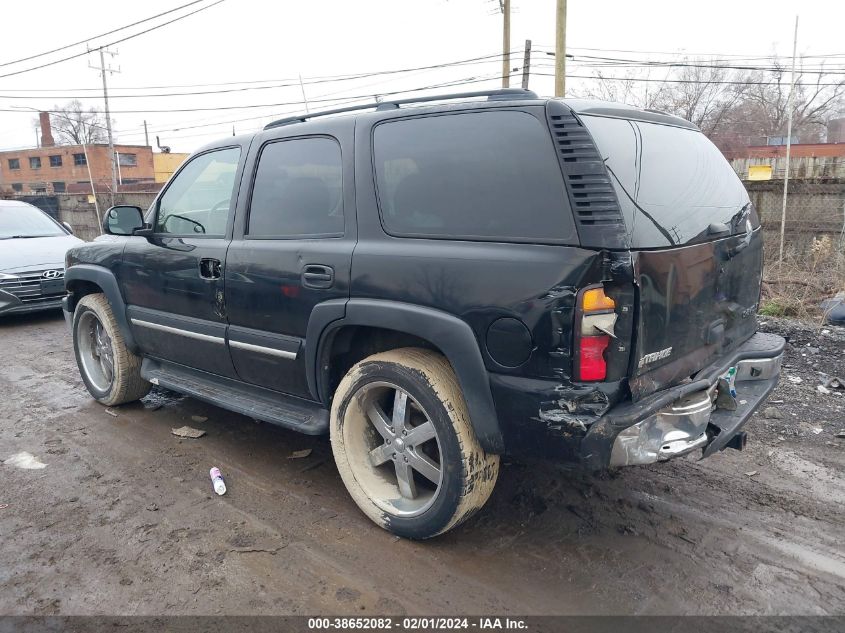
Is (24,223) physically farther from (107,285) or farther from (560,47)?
(560,47)

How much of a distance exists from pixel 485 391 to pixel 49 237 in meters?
8.87

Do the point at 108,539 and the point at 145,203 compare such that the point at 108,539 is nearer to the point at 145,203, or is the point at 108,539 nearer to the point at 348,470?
the point at 348,470

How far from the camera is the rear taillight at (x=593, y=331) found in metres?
2.31

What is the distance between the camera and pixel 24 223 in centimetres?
925

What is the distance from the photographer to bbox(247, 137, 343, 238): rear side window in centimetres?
324

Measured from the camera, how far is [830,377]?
16.6ft

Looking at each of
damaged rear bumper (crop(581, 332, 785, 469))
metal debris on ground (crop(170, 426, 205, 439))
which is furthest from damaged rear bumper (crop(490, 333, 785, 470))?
metal debris on ground (crop(170, 426, 205, 439))

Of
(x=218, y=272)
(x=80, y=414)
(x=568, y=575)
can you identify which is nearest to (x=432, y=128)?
(x=218, y=272)

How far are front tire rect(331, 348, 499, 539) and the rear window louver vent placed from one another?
0.92 m

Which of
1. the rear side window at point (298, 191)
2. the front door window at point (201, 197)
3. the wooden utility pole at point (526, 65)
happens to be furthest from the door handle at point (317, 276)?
the wooden utility pole at point (526, 65)

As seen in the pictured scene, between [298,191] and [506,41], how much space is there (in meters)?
15.9

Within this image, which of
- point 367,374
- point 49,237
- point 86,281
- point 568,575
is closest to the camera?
point 568,575

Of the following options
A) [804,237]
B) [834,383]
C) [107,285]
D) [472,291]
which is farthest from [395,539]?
[804,237]

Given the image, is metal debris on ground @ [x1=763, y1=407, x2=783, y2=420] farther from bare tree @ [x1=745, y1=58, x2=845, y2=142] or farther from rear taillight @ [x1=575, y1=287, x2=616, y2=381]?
bare tree @ [x1=745, y1=58, x2=845, y2=142]
